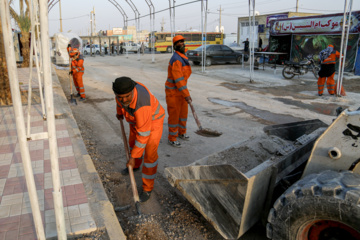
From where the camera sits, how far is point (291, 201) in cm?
216

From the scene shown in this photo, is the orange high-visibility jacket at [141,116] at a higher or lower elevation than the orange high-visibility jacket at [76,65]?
lower

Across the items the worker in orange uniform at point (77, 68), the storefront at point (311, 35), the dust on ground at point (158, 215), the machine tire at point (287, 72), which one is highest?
the storefront at point (311, 35)

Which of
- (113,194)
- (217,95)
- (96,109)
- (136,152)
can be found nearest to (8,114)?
(96,109)

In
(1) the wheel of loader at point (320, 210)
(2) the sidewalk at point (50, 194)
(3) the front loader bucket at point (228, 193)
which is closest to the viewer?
(1) the wheel of loader at point (320, 210)

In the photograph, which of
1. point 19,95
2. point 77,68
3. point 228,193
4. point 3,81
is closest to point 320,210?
point 228,193

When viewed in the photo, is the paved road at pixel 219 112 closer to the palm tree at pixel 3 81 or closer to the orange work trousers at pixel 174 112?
the orange work trousers at pixel 174 112

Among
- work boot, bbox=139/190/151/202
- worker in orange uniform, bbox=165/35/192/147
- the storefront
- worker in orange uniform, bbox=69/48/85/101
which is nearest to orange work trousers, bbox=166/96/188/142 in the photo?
worker in orange uniform, bbox=165/35/192/147

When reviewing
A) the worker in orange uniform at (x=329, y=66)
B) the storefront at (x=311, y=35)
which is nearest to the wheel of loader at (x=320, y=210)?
the worker in orange uniform at (x=329, y=66)

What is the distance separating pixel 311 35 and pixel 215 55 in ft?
19.9

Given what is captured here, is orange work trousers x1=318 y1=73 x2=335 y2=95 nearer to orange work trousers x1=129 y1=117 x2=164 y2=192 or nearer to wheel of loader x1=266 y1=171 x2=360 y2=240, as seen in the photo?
orange work trousers x1=129 y1=117 x2=164 y2=192

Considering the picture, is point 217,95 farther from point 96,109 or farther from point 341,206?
point 341,206

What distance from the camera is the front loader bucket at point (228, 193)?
92.8 inches

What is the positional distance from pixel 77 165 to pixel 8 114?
360cm

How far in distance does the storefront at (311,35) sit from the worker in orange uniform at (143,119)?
15312 mm
